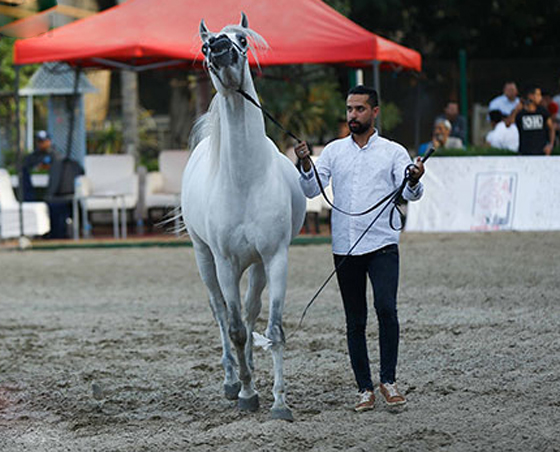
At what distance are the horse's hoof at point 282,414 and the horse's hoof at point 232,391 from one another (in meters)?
0.67

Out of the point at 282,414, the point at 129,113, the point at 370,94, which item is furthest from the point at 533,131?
the point at 129,113

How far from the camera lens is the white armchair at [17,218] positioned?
16.1 metres

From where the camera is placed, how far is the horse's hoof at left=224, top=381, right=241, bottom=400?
642cm

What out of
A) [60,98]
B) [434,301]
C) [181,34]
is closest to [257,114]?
[434,301]

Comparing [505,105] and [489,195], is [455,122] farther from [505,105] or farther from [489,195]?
[489,195]

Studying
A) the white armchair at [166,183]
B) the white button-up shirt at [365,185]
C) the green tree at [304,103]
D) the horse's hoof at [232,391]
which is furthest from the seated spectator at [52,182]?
the white button-up shirt at [365,185]

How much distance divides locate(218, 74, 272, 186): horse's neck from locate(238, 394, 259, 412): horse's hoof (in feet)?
4.07

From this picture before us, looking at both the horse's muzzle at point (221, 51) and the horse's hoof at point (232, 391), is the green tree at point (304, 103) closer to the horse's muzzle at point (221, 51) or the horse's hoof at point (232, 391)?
the horse's hoof at point (232, 391)

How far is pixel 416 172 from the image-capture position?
18.6 feet

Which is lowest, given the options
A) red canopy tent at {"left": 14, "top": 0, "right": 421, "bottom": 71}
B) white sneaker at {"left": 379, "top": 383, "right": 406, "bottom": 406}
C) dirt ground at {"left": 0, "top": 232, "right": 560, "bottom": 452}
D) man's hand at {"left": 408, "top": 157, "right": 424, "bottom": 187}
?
dirt ground at {"left": 0, "top": 232, "right": 560, "bottom": 452}

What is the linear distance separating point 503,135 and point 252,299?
1058 cm

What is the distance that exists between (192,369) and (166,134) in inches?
925

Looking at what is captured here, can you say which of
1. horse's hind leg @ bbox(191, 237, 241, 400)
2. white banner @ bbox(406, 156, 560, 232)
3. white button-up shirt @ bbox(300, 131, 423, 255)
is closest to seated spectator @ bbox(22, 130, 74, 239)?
white banner @ bbox(406, 156, 560, 232)

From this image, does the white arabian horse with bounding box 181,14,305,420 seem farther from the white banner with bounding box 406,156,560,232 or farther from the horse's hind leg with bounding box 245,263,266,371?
the white banner with bounding box 406,156,560,232
